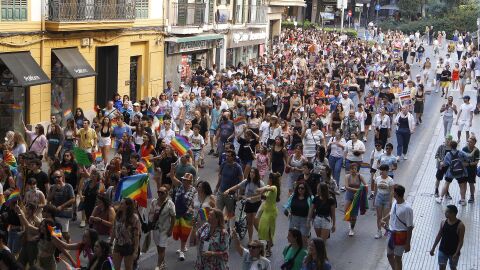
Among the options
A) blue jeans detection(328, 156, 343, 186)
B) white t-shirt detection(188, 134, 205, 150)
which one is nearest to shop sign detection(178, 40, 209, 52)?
white t-shirt detection(188, 134, 205, 150)

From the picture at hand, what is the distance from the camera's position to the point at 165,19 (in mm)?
33094

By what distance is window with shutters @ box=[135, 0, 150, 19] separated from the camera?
100ft

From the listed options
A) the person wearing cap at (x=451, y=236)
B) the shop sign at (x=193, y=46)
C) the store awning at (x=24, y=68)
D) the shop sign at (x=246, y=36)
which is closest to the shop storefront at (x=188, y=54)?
the shop sign at (x=193, y=46)

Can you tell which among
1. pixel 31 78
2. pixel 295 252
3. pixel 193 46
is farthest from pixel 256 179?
pixel 193 46

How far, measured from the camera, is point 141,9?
102 ft

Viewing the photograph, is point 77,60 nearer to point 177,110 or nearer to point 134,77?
point 177,110

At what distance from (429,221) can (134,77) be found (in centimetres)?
1660

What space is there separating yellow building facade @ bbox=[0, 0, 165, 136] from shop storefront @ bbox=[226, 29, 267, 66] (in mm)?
10387

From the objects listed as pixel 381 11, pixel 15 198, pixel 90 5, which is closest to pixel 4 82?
pixel 90 5

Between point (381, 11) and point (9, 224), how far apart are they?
92141 millimetres

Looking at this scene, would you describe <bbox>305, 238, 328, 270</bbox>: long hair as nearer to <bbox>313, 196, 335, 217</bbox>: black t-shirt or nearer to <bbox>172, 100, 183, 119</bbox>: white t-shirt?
<bbox>313, 196, 335, 217</bbox>: black t-shirt

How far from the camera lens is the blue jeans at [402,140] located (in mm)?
22391

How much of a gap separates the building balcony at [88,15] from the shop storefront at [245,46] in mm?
14263

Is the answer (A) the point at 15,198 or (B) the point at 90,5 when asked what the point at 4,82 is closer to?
(B) the point at 90,5
